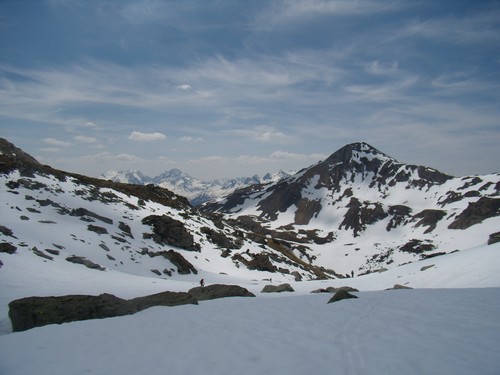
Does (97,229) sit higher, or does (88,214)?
(88,214)

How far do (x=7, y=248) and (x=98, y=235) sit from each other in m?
15.5

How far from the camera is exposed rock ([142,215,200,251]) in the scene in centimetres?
5541

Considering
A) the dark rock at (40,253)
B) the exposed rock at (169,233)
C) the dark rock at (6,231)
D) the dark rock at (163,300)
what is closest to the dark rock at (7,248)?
the dark rock at (40,253)

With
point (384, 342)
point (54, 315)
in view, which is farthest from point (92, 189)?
point (384, 342)

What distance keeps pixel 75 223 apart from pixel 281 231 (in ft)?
490

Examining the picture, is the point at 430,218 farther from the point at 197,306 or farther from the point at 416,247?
the point at 197,306

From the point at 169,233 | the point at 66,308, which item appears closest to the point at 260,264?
the point at 169,233

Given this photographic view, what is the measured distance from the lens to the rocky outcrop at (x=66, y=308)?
14.2 meters

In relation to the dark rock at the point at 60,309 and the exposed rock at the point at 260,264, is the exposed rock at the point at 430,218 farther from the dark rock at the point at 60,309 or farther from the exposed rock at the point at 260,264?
the dark rock at the point at 60,309

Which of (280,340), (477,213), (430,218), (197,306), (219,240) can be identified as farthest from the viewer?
(430,218)

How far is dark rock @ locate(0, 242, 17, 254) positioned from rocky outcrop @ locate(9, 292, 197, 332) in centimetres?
1640

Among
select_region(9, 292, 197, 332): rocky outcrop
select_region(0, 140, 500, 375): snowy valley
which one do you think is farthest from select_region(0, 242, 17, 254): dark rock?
select_region(9, 292, 197, 332): rocky outcrop

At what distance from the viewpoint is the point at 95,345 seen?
36.6 feet

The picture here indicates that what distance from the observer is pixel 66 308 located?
1520 cm
